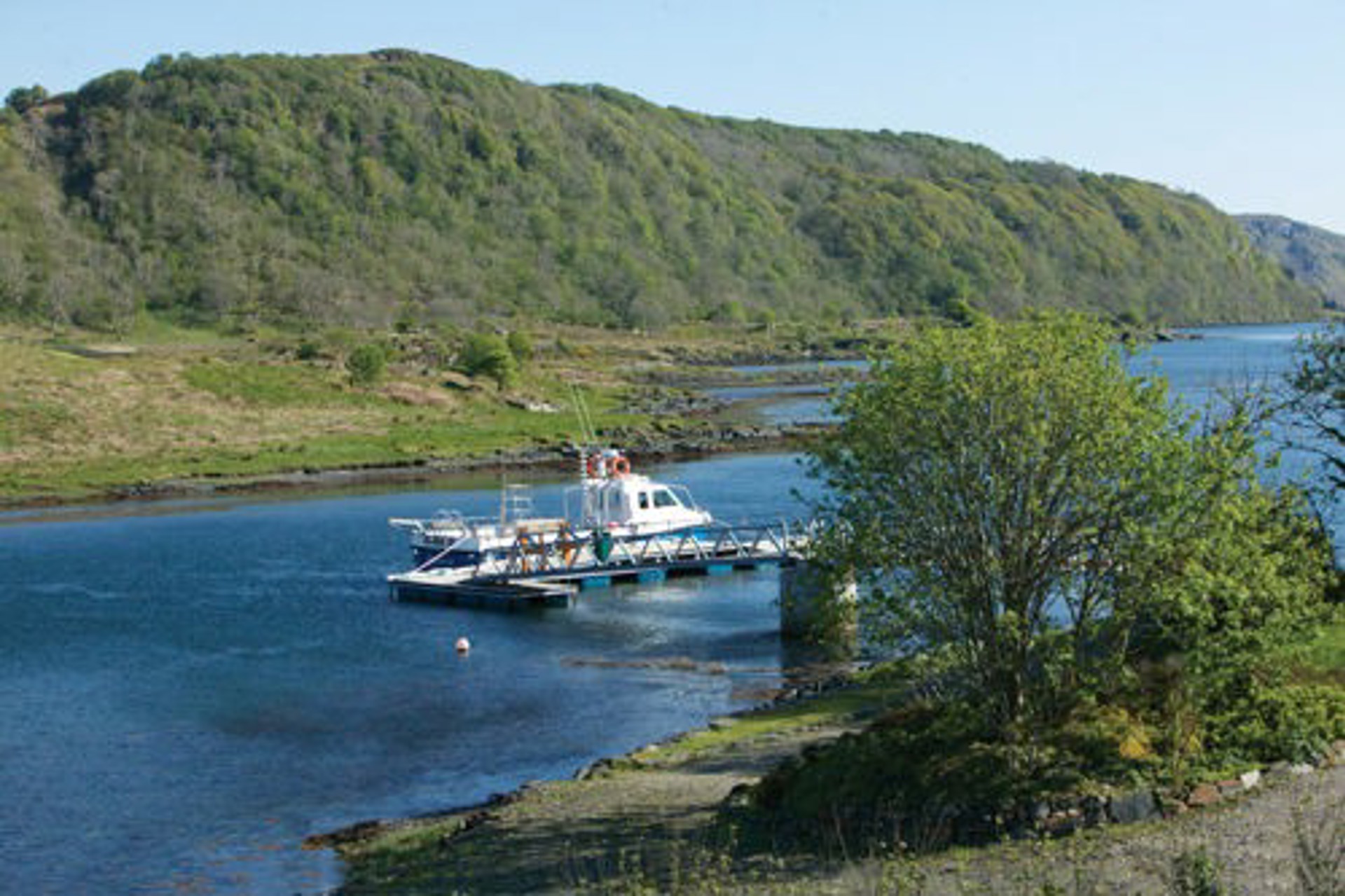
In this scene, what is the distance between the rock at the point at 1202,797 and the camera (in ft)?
77.6

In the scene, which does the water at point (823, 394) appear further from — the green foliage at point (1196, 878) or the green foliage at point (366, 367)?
the green foliage at point (1196, 878)

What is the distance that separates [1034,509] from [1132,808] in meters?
4.85

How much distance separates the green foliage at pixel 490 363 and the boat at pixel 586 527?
63.3 m

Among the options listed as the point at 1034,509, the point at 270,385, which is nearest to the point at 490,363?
the point at 270,385

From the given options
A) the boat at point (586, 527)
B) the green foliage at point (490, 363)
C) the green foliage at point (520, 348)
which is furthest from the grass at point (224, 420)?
the boat at point (586, 527)

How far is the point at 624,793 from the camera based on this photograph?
29.8 meters

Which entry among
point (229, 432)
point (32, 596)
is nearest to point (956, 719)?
point (32, 596)

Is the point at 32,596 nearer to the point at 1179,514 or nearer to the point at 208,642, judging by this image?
the point at 208,642

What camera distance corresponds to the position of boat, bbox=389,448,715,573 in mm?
62219

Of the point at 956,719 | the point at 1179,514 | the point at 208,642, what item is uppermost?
the point at 1179,514

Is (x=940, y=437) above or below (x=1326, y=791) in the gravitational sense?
above

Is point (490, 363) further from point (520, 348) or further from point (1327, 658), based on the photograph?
point (1327, 658)

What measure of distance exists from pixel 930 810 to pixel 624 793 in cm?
753

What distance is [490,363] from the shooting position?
13050 centimetres
